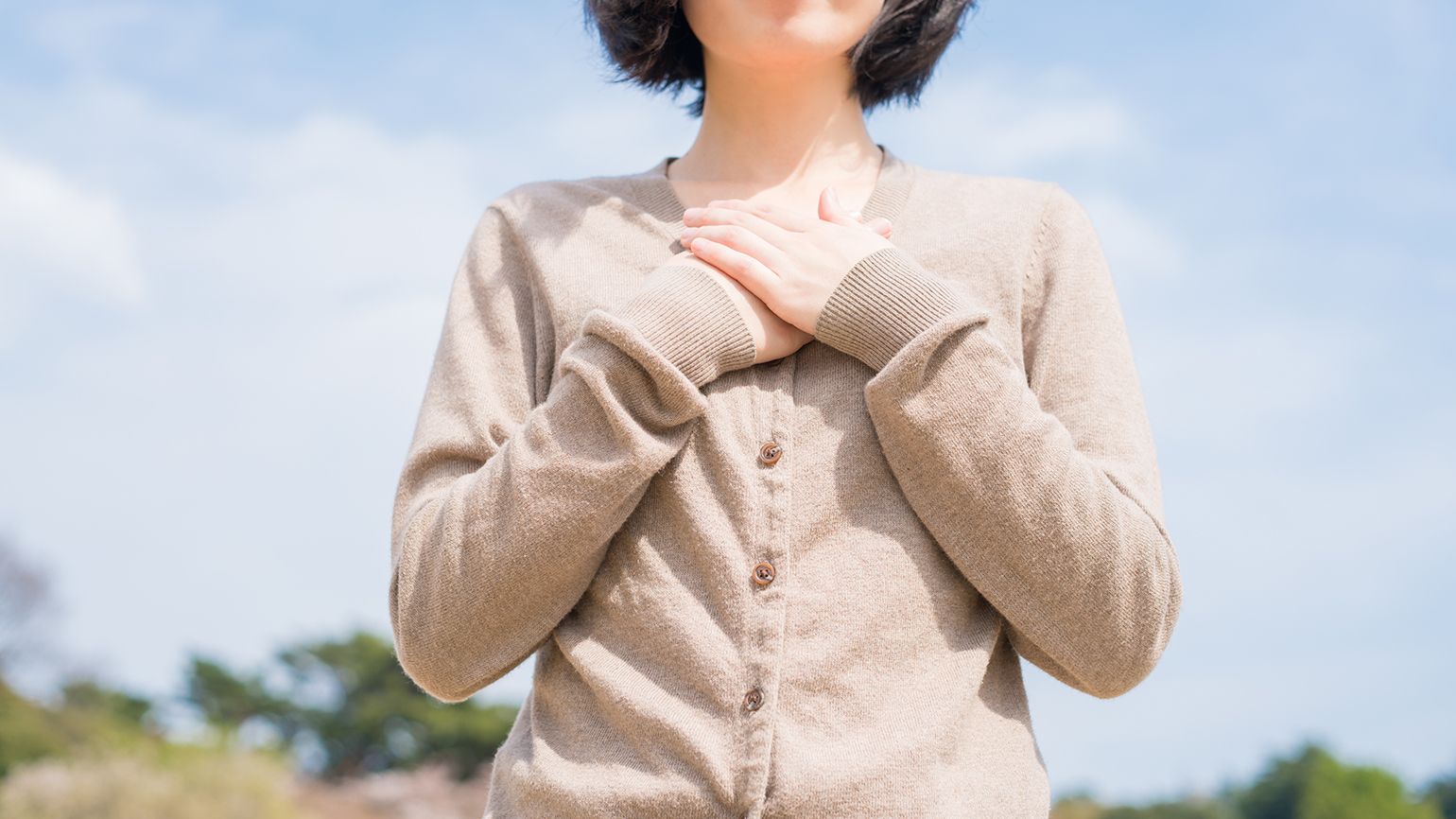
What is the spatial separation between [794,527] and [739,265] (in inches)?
13.7

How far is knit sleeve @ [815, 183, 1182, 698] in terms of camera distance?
1.59 meters

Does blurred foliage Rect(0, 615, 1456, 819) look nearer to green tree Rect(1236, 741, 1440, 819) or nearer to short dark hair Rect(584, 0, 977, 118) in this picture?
green tree Rect(1236, 741, 1440, 819)

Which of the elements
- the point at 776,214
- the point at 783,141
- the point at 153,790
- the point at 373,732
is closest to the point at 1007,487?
the point at 776,214

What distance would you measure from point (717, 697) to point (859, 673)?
17cm

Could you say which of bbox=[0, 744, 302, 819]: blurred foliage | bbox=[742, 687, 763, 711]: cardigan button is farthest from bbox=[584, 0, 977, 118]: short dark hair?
bbox=[0, 744, 302, 819]: blurred foliage

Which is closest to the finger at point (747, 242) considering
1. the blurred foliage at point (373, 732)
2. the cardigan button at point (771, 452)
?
the cardigan button at point (771, 452)

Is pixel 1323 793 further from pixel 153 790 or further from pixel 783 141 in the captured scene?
pixel 783 141

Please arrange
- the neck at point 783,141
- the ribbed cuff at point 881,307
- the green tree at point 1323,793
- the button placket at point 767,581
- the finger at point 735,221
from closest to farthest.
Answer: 1. the button placket at point 767,581
2. the ribbed cuff at point 881,307
3. the finger at point 735,221
4. the neck at point 783,141
5. the green tree at point 1323,793

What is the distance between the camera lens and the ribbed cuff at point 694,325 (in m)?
1.66

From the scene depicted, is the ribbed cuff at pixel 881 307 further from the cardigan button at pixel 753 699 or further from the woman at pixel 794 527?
the cardigan button at pixel 753 699

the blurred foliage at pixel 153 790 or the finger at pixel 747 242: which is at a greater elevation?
the finger at pixel 747 242

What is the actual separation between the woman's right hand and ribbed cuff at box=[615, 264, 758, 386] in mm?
10

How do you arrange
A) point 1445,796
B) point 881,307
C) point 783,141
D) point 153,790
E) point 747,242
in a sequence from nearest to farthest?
point 881,307
point 747,242
point 783,141
point 153,790
point 1445,796

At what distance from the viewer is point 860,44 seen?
6.63ft
